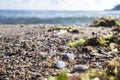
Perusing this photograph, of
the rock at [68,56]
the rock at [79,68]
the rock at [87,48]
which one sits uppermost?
the rock at [87,48]

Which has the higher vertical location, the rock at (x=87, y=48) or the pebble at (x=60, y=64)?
the rock at (x=87, y=48)

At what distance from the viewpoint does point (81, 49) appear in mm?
9008

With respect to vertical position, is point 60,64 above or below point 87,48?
below

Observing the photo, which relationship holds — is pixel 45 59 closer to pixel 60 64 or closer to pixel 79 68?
pixel 60 64

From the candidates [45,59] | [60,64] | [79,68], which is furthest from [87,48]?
[79,68]

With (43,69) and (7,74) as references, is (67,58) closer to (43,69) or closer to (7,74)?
(43,69)

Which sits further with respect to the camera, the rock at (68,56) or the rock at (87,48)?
the rock at (87,48)

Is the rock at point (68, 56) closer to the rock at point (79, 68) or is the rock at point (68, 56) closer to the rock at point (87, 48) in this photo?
the rock at point (87, 48)

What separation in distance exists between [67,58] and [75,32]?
14.3 feet

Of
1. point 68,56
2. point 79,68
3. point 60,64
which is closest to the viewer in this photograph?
point 79,68

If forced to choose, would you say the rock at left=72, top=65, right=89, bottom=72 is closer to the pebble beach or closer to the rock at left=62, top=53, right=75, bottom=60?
the pebble beach

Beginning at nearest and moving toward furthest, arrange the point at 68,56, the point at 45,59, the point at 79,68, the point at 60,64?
the point at 79,68 → the point at 60,64 → the point at 45,59 → the point at 68,56

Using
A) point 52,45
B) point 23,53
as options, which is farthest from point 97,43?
point 23,53

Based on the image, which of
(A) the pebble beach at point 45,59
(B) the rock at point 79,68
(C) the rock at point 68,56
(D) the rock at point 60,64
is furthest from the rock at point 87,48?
(B) the rock at point 79,68
